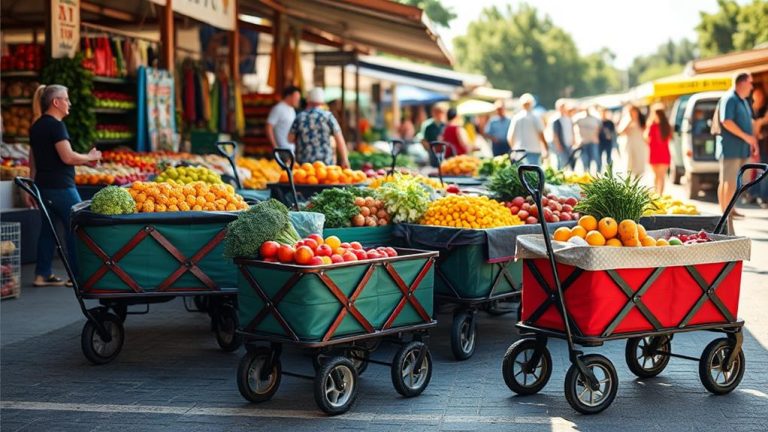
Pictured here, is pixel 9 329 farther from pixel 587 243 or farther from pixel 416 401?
pixel 587 243

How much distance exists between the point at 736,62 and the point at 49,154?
19.3 meters

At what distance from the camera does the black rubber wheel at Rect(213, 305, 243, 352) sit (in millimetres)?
7891

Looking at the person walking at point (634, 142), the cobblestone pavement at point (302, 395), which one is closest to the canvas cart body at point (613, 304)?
the cobblestone pavement at point (302, 395)

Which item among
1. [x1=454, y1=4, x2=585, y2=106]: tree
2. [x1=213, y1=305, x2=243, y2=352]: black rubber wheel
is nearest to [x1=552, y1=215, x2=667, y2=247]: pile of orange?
[x1=213, y1=305, x2=243, y2=352]: black rubber wheel

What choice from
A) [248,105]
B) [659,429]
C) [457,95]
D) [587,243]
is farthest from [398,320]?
[457,95]

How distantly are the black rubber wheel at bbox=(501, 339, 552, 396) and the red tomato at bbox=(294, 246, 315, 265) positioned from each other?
52.4 inches

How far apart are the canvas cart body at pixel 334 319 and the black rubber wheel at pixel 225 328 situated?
1.40m

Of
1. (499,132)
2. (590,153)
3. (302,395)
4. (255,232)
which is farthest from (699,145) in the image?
(255,232)

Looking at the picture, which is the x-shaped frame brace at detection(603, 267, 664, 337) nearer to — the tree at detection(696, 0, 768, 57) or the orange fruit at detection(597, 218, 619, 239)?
the orange fruit at detection(597, 218, 619, 239)

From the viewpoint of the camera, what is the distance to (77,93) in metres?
13.1

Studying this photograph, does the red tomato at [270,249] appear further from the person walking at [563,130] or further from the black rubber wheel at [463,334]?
the person walking at [563,130]

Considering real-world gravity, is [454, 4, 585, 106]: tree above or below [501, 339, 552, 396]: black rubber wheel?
above

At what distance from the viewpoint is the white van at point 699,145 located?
2197cm

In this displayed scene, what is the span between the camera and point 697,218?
918 centimetres
